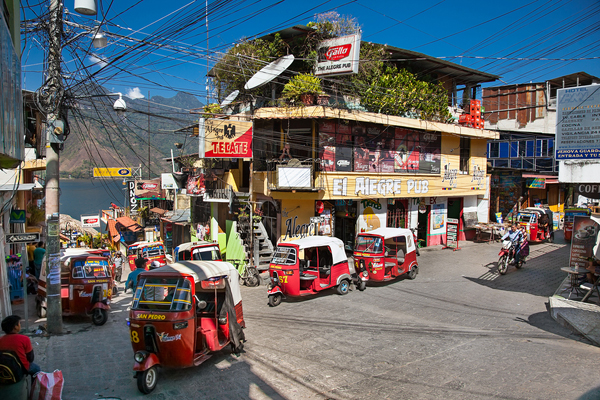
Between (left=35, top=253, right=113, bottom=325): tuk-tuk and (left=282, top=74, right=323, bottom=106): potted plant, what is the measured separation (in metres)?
11.1

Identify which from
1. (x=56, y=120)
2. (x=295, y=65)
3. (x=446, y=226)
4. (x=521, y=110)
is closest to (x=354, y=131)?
(x=295, y=65)

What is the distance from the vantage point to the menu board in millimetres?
23297

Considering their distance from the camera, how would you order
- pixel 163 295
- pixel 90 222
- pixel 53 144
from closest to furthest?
pixel 163 295 < pixel 53 144 < pixel 90 222

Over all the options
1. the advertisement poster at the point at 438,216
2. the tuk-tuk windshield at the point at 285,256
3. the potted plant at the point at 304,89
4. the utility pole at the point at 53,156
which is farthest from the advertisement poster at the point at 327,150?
the utility pole at the point at 53,156

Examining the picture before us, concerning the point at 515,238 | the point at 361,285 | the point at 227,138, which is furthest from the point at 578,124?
the point at 227,138

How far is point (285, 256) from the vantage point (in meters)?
12.9

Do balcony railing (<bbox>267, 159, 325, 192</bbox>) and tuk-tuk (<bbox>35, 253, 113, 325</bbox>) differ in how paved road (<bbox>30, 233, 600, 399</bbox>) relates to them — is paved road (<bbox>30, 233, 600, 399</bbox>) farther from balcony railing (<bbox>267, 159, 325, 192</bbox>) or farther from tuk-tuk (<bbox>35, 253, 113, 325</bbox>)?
balcony railing (<bbox>267, 159, 325, 192</bbox>)

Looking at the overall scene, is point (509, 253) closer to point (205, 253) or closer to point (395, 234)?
point (395, 234)

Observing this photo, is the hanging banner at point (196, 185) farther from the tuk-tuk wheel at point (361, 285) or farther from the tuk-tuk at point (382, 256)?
the tuk-tuk wheel at point (361, 285)

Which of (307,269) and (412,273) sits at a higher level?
(307,269)

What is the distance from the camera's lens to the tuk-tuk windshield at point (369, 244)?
1473 cm

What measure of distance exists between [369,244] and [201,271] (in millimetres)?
8603

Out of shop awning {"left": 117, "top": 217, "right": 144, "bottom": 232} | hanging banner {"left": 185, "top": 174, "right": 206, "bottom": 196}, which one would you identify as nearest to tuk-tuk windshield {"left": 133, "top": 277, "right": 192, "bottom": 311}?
hanging banner {"left": 185, "top": 174, "right": 206, "bottom": 196}

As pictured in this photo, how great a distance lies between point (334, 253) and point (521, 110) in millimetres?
27586
